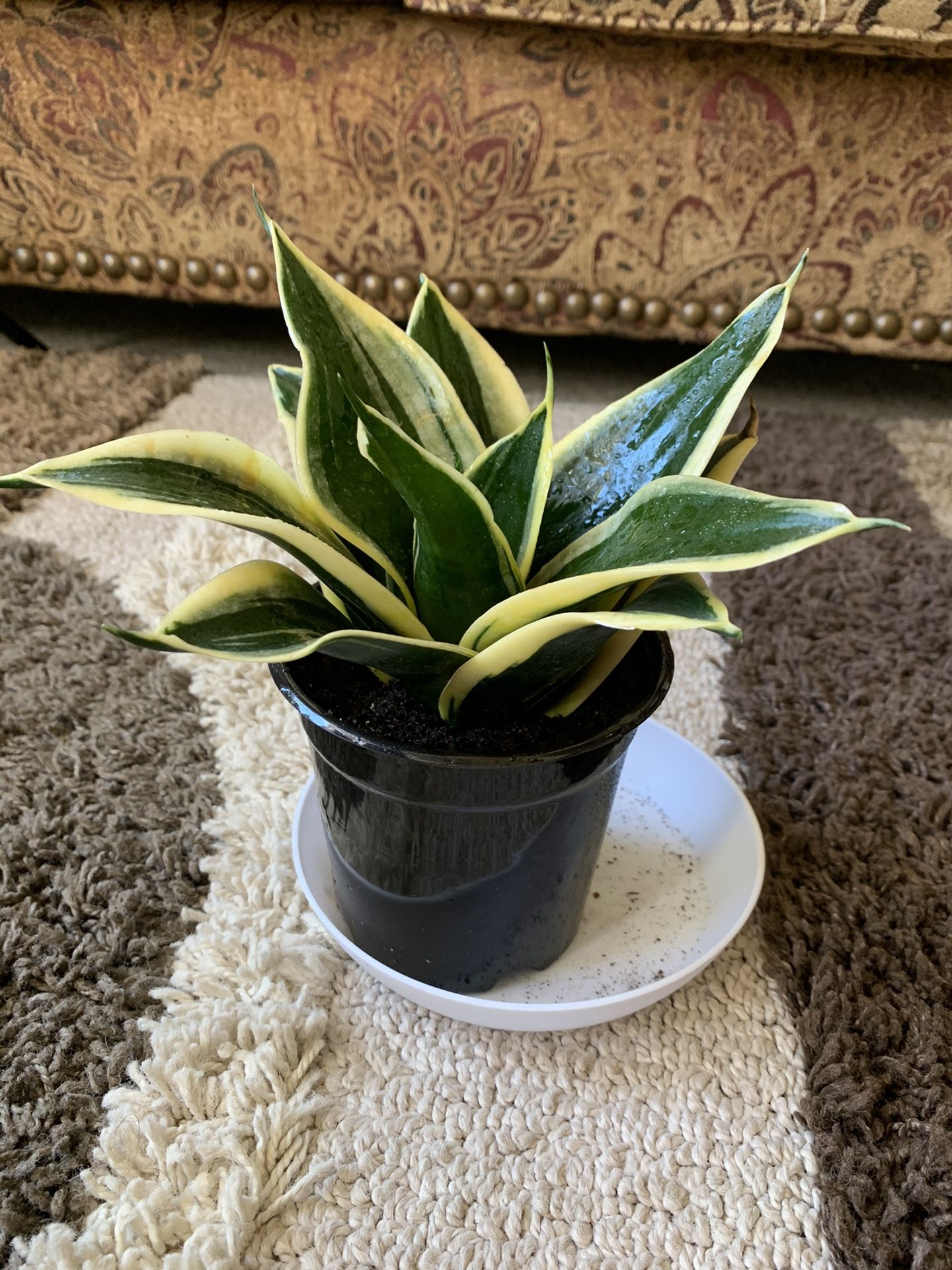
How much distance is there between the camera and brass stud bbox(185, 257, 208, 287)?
1.08 meters

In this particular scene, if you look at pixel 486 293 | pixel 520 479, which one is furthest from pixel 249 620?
pixel 486 293

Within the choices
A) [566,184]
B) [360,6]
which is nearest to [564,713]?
[566,184]

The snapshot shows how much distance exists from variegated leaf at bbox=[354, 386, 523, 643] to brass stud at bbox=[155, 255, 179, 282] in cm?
88

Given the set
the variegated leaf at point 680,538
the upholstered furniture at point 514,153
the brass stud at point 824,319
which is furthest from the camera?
→ the brass stud at point 824,319

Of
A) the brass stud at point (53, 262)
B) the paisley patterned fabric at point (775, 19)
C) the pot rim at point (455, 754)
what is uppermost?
the paisley patterned fabric at point (775, 19)

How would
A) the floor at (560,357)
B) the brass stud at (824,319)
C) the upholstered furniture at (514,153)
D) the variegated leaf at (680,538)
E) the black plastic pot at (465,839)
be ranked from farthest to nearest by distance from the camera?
1. the floor at (560,357)
2. the brass stud at (824,319)
3. the upholstered furniture at (514,153)
4. the black plastic pot at (465,839)
5. the variegated leaf at (680,538)

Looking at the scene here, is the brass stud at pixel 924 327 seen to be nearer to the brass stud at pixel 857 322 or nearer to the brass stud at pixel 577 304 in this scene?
the brass stud at pixel 857 322

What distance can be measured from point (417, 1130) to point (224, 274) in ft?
3.19

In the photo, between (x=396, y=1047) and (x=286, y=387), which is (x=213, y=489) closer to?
(x=286, y=387)

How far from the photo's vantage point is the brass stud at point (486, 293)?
105 cm

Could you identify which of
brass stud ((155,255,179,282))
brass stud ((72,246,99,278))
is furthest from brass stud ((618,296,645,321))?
brass stud ((72,246,99,278))

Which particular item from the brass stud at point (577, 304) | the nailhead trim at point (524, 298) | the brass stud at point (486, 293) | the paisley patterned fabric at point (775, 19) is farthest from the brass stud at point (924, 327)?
the brass stud at point (486, 293)

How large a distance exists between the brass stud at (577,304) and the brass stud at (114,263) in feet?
1.77

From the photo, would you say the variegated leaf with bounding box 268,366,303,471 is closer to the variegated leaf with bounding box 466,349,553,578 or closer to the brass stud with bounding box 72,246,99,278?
the variegated leaf with bounding box 466,349,553,578
